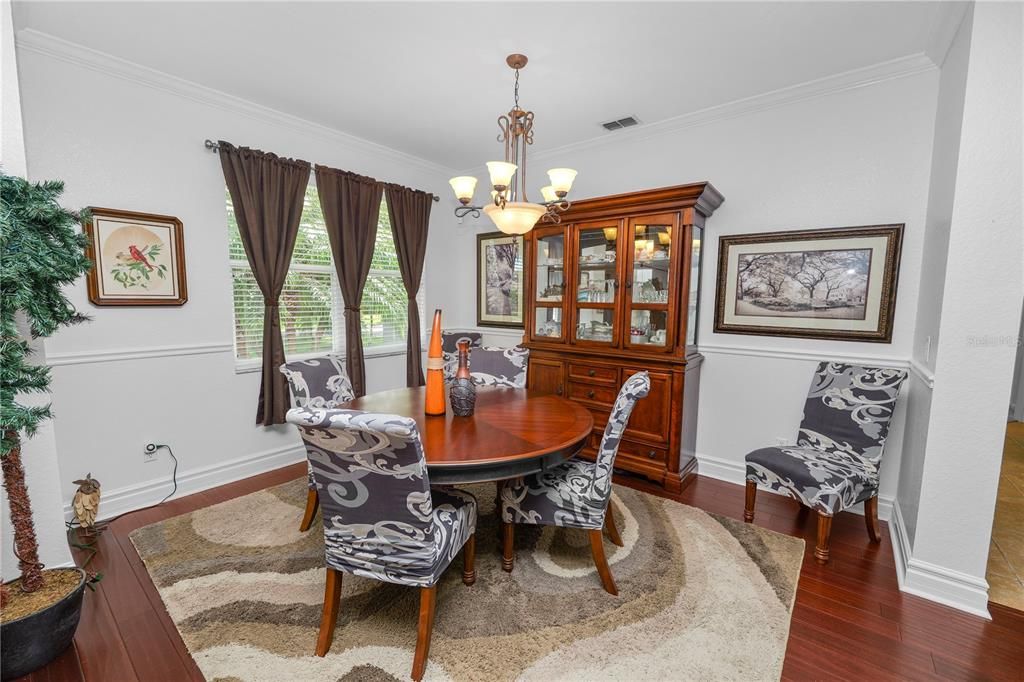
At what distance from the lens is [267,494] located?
3070 mm

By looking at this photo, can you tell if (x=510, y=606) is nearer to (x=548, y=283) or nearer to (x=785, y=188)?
(x=548, y=283)

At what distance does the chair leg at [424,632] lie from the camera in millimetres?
1610

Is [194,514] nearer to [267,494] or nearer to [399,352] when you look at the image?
[267,494]

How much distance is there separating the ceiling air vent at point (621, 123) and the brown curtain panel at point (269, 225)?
239 cm

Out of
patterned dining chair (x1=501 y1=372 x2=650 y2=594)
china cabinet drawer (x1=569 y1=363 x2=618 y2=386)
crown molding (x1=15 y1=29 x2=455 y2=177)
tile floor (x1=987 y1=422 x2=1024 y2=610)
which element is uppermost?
crown molding (x1=15 y1=29 x2=455 y2=177)

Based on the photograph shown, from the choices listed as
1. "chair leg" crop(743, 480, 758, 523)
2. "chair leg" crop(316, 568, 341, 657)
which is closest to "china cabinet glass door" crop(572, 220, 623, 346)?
"chair leg" crop(743, 480, 758, 523)

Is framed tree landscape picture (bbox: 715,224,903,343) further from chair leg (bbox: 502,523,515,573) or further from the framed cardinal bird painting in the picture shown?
the framed cardinal bird painting

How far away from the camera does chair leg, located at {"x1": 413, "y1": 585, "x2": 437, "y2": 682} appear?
1.61m

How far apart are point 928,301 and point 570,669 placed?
2.59 metres

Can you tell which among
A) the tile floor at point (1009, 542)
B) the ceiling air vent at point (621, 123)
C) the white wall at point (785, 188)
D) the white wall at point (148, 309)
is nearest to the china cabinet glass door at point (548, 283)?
the white wall at point (785, 188)

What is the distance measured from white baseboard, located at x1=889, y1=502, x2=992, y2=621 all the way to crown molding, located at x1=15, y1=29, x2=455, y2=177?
4645mm

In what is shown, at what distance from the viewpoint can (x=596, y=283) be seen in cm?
356

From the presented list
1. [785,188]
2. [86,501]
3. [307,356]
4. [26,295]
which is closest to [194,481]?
[86,501]

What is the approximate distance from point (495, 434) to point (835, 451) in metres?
2.13
